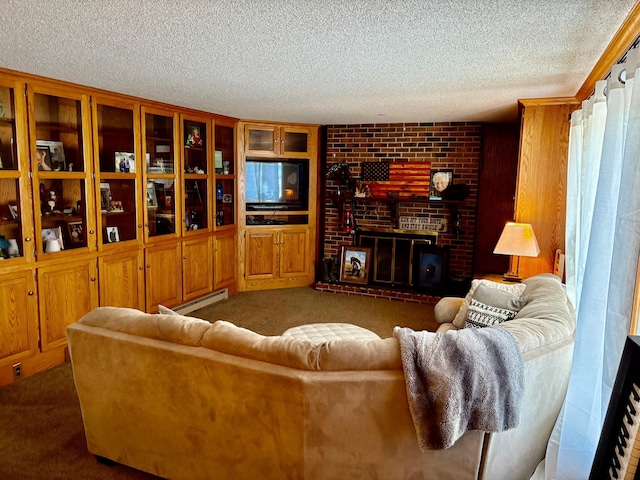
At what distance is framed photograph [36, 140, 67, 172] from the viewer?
11.2ft

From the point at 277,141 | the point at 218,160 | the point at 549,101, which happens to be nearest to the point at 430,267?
the point at 549,101

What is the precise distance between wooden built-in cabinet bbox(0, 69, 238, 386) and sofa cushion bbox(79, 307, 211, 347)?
1.48 metres

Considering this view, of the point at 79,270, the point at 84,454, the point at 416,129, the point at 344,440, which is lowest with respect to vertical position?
the point at 84,454

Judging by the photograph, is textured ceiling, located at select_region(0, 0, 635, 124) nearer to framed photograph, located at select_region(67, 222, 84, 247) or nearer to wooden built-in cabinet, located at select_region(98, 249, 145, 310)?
framed photograph, located at select_region(67, 222, 84, 247)

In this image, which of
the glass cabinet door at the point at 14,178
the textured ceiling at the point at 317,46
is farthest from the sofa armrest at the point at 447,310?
the glass cabinet door at the point at 14,178

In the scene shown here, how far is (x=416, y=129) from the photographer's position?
558 centimetres

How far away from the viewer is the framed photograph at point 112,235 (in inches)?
158

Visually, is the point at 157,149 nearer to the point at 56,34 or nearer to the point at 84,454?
the point at 56,34

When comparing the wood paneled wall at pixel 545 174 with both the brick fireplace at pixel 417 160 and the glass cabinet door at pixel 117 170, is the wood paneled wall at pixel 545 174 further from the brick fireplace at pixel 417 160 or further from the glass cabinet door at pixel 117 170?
the glass cabinet door at pixel 117 170

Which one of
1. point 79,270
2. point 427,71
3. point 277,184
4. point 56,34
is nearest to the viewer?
point 56,34

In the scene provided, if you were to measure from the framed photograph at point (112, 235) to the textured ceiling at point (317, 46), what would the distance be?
1202 millimetres

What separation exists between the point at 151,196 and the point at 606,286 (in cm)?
392

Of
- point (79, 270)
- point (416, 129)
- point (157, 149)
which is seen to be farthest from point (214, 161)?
point (416, 129)

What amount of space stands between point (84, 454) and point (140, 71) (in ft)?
7.79
